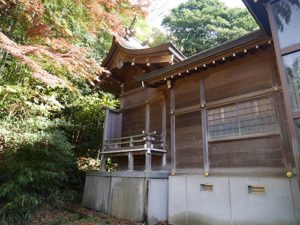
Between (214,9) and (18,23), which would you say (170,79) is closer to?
(18,23)

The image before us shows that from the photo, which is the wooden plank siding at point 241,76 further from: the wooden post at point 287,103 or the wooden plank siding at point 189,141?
the wooden post at point 287,103

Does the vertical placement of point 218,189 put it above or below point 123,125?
below

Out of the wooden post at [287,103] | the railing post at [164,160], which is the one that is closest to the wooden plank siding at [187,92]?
the railing post at [164,160]

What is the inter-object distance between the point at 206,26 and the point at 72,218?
61.8 feet

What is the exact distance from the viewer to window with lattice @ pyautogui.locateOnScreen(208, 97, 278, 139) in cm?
498

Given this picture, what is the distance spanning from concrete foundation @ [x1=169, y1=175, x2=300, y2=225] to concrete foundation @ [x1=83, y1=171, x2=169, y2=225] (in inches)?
14.0

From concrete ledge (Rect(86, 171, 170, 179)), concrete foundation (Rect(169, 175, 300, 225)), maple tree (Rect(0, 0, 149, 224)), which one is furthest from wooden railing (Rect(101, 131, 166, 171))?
maple tree (Rect(0, 0, 149, 224))

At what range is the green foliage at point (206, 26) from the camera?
59.9ft

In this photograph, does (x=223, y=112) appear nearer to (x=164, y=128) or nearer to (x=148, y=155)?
(x=164, y=128)

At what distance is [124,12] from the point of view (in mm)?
9438

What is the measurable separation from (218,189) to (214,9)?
2024cm

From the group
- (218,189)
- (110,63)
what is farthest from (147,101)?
(218,189)

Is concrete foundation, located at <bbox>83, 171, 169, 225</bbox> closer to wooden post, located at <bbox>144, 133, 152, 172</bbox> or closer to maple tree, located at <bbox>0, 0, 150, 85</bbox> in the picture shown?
wooden post, located at <bbox>144, 133, 152, 172</bbox>

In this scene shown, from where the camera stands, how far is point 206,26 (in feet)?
61.8
